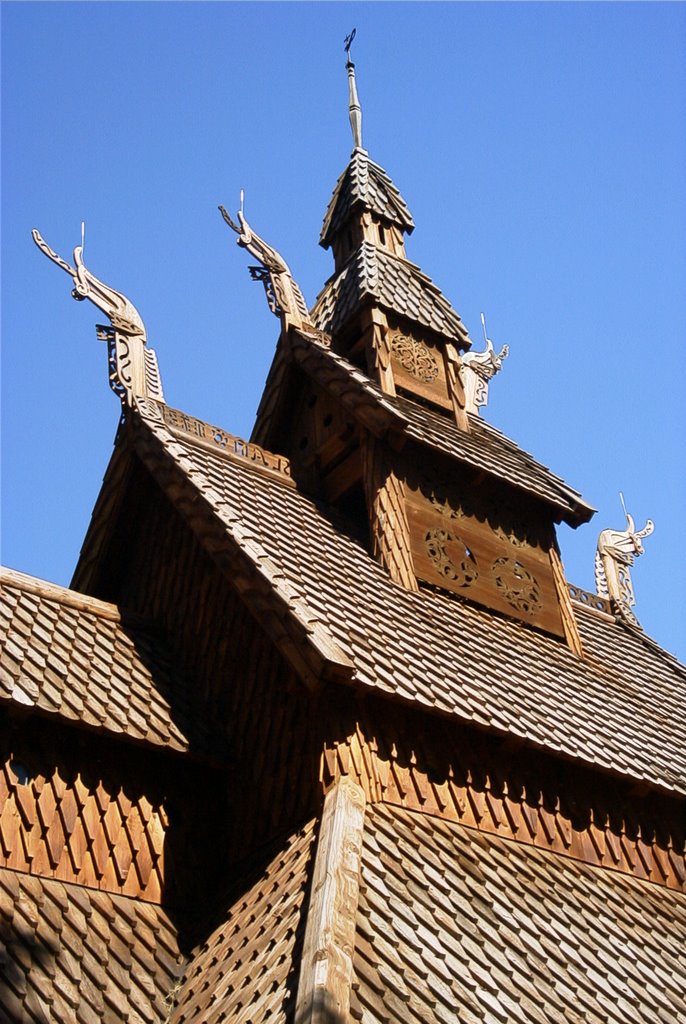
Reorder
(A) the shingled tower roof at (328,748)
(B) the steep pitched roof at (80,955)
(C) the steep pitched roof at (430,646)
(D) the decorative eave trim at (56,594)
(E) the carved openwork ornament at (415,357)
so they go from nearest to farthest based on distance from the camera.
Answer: (B) the steep pitched roof at (80,955)
(A) the shingled tower roof at (328,748)
(C) the steep pitched roof at (430,646)
(D) the decorative eave trim at (56,594)
(E) the carved openwork ornament at (415,357)

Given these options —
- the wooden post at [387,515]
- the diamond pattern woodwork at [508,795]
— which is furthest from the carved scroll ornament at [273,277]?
the diamond pattern woodwork at [508,795]

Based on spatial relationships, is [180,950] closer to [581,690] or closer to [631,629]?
[581,690]

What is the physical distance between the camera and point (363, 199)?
49.2 ft

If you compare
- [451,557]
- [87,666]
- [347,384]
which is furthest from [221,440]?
[87,666]

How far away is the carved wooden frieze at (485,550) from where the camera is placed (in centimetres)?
1078

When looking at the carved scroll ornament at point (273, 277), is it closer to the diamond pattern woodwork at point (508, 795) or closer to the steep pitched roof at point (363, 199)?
the steep pitched roof at point (363, 199)

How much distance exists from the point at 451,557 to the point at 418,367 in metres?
3.36

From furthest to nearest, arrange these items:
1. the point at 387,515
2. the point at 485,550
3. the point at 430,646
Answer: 1. the point at 485,550
2. the point at 387,515
3. the point at 430,646

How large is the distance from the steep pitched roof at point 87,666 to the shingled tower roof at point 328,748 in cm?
3

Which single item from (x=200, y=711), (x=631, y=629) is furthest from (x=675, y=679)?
(x=200, y=711)

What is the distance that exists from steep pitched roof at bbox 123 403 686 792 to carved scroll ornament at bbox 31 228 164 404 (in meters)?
0.68

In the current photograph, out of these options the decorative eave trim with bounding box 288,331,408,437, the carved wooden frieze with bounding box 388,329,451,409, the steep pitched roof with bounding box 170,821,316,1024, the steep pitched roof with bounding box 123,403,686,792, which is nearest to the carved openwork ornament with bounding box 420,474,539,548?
the decorative eave trim with bounding box 288,331,408,437

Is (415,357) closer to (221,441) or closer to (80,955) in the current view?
(221,441)

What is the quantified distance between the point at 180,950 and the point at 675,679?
715cm
